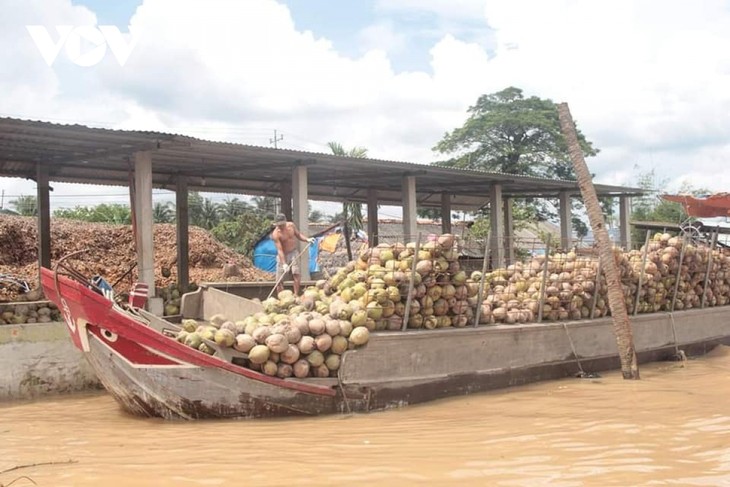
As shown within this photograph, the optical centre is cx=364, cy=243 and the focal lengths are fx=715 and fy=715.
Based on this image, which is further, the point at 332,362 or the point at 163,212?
the point at 163,212

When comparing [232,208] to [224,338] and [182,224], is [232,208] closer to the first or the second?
[182,224]

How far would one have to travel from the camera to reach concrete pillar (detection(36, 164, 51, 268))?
44.2ft

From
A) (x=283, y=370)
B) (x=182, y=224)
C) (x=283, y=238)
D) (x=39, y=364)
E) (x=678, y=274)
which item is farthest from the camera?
(x=182, y=224)

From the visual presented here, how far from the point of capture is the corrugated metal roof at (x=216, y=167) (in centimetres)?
1077

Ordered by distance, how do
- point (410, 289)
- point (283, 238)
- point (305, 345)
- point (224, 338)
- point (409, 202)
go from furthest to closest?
point (409, 202)
point (283, 238)
point (410, 289)
point (305, 345)
point (224, 338)

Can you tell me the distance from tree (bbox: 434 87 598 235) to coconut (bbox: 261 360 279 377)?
2686 cm

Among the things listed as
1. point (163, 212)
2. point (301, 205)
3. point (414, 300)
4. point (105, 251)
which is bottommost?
point (414, 300)

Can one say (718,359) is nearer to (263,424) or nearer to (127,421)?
(263,424)

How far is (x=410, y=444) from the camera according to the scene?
5.95 meters

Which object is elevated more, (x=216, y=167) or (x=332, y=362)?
(x=216, y=167)

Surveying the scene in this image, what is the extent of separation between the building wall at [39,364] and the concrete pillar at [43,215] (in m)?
5.04

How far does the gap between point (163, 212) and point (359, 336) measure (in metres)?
35.6

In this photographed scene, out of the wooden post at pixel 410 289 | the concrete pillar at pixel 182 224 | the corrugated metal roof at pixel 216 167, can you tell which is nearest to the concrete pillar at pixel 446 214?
the corrugated metal roof at pixel 216 167

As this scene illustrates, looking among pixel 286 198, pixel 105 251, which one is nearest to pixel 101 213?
pixel 105 251
